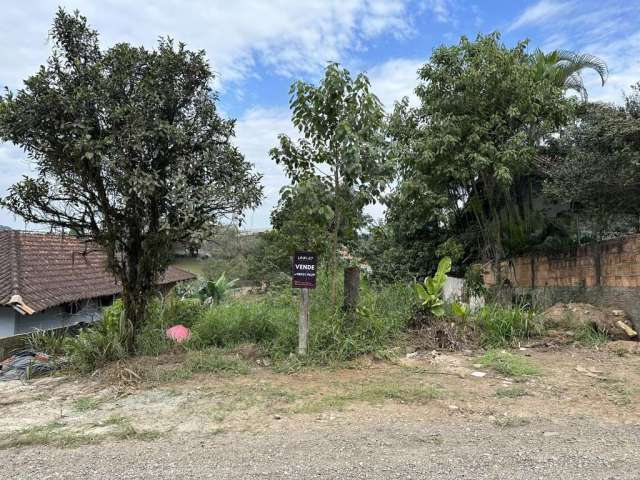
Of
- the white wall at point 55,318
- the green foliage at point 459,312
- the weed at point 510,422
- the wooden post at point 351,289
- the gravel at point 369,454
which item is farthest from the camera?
the white wall at point 55,318

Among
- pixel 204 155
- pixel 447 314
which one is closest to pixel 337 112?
pixel 204 155

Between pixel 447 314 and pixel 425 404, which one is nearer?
pixel 425 404

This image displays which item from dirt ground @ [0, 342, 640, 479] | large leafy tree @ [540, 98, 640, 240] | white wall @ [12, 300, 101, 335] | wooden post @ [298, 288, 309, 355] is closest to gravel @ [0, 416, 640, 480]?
dirt ground @ [0, 342, 640, 479]

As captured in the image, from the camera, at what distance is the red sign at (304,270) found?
697 cm

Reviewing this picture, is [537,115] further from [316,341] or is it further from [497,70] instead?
[316,341]

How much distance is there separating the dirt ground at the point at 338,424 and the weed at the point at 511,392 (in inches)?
0.5

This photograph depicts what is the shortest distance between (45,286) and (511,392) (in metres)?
13.3

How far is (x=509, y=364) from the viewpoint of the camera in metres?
6.47

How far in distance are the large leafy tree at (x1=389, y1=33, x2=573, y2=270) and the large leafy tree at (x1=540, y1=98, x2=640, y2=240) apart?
45.1 inches

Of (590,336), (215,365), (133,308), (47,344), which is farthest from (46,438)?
(590,336)

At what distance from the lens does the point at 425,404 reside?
501 cm

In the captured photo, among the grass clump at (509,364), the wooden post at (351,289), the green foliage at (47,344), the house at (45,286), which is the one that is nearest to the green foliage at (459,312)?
the grass clump at (509,364)

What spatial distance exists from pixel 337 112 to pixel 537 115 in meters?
5.81

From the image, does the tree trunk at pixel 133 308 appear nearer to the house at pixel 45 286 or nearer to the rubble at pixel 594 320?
the house at pixel 45 286
